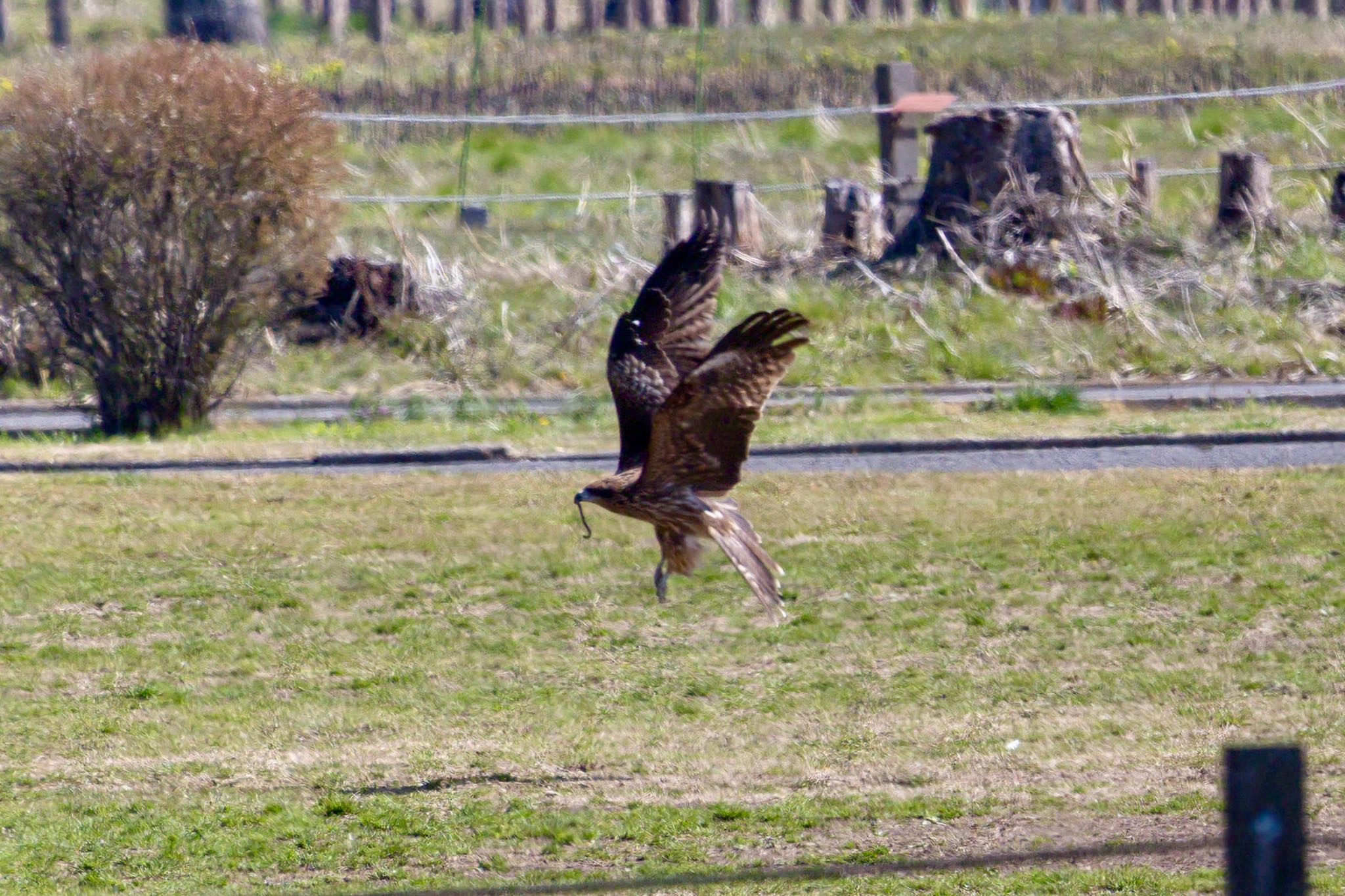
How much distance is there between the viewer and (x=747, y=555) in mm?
7027

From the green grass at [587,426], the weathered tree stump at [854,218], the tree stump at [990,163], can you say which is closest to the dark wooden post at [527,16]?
the weathered tree stump at [854,218]

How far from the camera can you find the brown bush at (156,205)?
1187 centimetres

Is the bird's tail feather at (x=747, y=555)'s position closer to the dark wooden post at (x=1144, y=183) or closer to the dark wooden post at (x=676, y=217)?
the dark wooden post at (x=676, y=217)

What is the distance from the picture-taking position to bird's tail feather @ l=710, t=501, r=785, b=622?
267 inches

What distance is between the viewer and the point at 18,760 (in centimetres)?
702

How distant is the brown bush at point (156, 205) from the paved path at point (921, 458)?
1473 millimetres

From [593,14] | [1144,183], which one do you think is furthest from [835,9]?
[1144,183]

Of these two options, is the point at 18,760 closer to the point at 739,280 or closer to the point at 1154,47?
the point at 739,280

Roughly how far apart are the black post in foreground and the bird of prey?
327cm

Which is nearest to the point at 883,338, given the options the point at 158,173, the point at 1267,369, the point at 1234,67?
the point at 1267,369

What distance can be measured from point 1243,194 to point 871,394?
498cm

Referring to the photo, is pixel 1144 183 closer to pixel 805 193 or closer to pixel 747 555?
pixel 805 193

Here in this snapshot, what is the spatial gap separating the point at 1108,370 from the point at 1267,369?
3.77ft

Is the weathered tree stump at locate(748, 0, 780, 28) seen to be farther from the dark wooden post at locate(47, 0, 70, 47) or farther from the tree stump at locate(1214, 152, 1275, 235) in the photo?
the tree stump at locate(1214, 152, 1275, 235)
